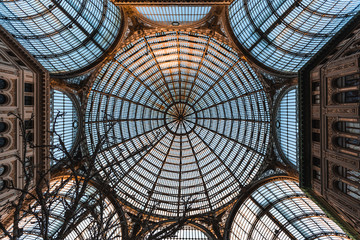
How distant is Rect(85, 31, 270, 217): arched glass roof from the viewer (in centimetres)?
3147

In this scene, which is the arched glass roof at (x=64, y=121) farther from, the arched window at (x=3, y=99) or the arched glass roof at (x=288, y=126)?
the arched glass roof at (x=288, y=126)

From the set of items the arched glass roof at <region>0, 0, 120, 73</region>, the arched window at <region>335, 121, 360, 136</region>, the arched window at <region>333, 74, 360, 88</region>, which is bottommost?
the arched window at <region>335, 121, 360, 136</region>

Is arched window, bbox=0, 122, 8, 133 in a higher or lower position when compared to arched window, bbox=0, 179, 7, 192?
higher

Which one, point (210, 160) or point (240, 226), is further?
point (210, 160)

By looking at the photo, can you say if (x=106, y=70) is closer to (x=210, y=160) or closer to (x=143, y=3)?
(x=143, y=3)

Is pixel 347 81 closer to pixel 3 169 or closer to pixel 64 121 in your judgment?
pixel 64 121

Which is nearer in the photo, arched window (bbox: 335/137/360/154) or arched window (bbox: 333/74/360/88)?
arched window (bbox: 333/74/360/88)

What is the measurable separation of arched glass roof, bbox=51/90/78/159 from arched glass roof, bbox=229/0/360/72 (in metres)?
21.1

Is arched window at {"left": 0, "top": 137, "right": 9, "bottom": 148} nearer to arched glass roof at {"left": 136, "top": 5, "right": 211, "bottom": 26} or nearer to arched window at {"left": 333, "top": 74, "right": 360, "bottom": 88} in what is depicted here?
arched glass roof at {"left": 136, "top": 5, "right": 211, "bottom": 26}

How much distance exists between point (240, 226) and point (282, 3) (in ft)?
91.7

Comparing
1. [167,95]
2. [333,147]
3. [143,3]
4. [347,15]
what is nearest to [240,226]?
[333,147]

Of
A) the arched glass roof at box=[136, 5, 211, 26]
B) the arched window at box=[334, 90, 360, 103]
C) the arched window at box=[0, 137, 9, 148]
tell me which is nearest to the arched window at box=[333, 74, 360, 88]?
the arched window at box=[334, 90, 360, 103]

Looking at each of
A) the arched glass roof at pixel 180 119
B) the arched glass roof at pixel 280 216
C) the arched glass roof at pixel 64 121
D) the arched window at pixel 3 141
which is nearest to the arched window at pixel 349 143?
the arched glass roof at pixel 280 216

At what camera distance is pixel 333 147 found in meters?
19.0
